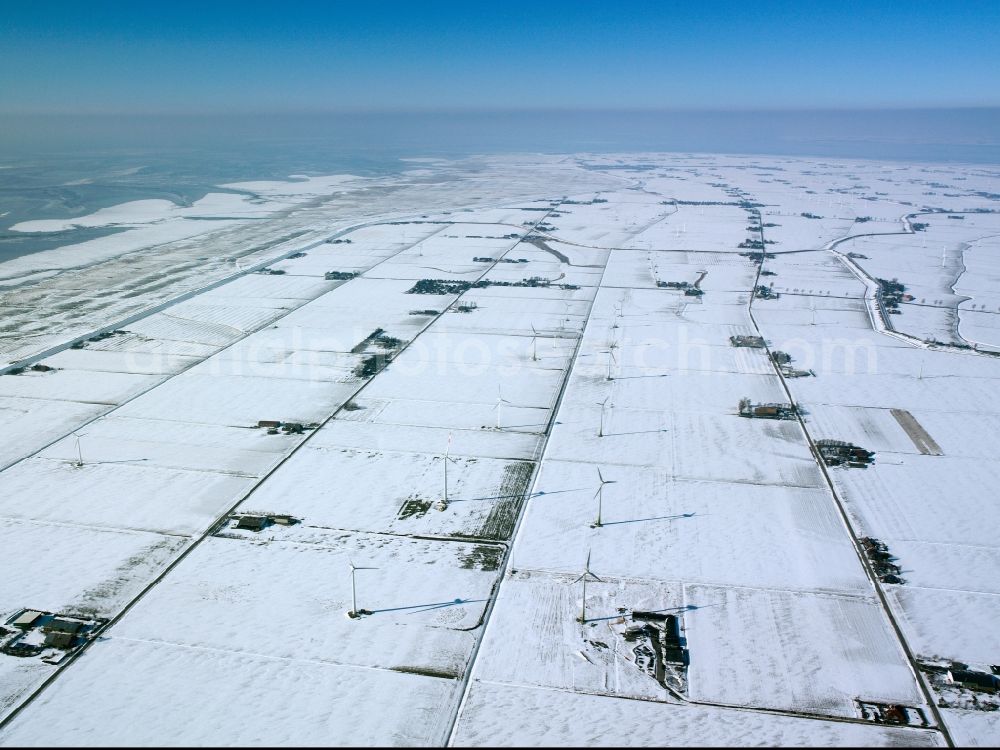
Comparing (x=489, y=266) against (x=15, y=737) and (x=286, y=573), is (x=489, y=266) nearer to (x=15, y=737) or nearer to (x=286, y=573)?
(x=286, y=573)

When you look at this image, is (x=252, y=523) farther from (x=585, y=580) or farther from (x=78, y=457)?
(x=585, y=580)

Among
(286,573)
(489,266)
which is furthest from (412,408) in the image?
(489,266)

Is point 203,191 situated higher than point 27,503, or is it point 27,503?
point 203,191

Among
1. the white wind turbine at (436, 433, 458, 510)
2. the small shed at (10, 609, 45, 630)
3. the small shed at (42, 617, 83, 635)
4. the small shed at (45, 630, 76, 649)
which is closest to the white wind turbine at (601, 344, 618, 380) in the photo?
the white wind turbine at (436, 433, 458, 510)

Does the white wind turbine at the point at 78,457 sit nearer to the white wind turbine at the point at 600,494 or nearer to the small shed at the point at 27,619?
the small shed at the point at 27,619

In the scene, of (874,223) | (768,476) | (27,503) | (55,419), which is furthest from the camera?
(874,223)

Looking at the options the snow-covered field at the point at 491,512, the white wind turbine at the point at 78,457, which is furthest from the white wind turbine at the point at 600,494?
the white wind turbine at the point at 78,457

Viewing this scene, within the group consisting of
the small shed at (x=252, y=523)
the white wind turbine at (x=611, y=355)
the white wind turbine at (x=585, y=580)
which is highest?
the white wind turbine at (x=611, y=355)

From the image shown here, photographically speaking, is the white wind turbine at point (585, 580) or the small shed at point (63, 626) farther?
the white wind turbine at point (585, 580)

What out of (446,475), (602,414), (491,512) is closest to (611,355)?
(602,414)
